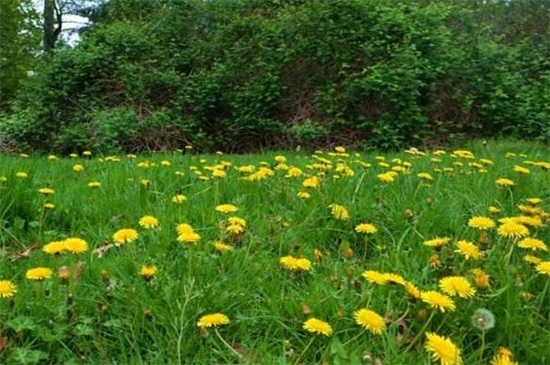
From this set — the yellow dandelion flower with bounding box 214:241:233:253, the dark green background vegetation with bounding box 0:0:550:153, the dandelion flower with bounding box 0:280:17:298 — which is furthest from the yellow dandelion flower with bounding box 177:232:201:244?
the dark green background vegetation with bounding box 0:0:550:153

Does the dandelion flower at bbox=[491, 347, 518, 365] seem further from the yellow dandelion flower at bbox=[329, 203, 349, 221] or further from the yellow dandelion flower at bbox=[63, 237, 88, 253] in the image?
the yellow dandelion flower at bbox=[63, 237, 88, 253]

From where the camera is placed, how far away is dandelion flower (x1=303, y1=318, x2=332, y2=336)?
4.26 ft

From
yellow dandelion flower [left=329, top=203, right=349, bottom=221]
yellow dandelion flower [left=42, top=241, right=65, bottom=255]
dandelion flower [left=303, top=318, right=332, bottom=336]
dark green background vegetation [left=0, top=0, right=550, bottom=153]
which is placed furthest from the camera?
dark green background vegetation [left=0, top=0, right=550, bottom=153]

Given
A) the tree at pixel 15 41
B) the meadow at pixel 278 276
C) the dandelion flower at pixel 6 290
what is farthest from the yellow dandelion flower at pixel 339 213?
the tree at pixel 15 41

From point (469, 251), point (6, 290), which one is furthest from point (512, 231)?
point (6, 290)

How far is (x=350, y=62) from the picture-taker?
6.64 metres

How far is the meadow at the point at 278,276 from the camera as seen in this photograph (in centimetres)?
132

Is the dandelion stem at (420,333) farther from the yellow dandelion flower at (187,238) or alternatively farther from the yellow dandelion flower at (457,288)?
the yellow dandelion flower at (187,238)

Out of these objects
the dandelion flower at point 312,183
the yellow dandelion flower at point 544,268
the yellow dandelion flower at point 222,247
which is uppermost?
the dandelion flower at point 312,183

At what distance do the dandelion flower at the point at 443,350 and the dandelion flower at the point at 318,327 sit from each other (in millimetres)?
228

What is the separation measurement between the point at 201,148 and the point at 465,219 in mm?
4982

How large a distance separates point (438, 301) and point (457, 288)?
82mm

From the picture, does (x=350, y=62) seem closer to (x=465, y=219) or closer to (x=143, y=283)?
(x=465, y=219)

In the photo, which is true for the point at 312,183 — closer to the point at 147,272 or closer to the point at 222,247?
the point at 222,247
